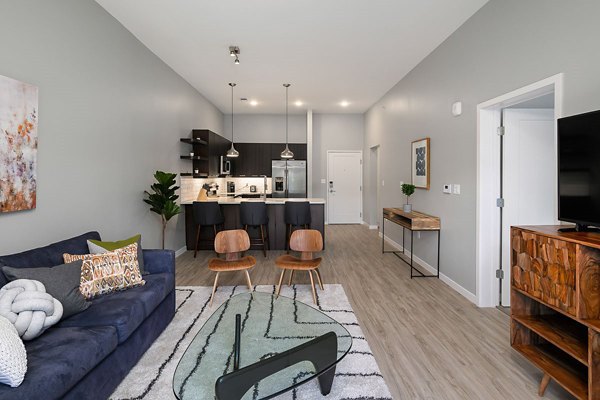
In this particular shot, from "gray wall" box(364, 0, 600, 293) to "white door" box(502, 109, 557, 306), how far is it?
0.30m

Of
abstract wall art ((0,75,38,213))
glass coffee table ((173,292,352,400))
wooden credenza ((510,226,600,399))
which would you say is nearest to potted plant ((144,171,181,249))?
abstract wall art ((0,75,38,213))

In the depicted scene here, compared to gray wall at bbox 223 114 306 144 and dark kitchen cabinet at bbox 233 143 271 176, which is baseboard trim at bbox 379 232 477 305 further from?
gray wall at bbox 223 114 306 144

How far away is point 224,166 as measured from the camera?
7516 mm

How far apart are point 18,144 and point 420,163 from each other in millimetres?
4638

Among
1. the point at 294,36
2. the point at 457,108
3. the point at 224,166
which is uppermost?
the point at 294,36

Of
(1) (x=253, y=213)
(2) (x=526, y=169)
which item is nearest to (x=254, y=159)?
(1) (x=253, y=213)

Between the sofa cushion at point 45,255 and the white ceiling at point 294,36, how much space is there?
246 cm

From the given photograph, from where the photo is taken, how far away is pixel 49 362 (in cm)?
151

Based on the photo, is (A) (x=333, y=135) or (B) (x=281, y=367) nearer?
(B) (x=281, y=367)

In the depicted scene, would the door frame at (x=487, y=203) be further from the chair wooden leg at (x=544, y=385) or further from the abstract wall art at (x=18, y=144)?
the abstract wall art at (x=18, y=144)

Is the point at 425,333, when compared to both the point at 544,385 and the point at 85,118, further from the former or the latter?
the point at 85,118

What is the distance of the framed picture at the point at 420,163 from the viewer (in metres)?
4.52

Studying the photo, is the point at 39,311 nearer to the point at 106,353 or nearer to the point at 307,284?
the point at 106,353

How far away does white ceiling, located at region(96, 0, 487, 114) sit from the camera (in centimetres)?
326
